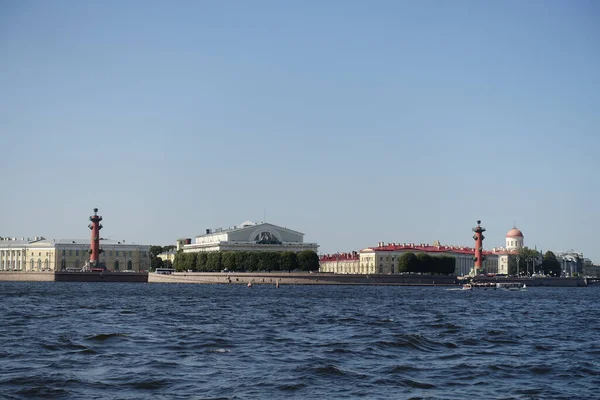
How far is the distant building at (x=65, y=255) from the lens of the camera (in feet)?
356

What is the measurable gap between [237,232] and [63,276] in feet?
85.6

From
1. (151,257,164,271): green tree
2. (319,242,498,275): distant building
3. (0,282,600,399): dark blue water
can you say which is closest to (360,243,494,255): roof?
(319,242,498,275): distant building

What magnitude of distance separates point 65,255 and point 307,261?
31541 millimetres

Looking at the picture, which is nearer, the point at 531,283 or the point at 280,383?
the point at 280,383

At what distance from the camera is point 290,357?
1905cm

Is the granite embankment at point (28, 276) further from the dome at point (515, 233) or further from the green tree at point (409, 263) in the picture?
the dome at point (515, 233)

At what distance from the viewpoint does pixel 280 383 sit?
1570 centimetres

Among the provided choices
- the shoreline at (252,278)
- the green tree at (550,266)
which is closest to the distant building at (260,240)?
the shoreline at (252,278)

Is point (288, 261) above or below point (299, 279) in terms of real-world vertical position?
above

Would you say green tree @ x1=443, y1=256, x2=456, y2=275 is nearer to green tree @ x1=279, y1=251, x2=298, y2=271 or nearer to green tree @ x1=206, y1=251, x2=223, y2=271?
green tree @ x1=279, y1=251, x2=298, y2=271

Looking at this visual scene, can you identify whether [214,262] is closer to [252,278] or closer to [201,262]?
[201,262]

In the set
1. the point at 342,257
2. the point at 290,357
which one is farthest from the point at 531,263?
the point at 290,357

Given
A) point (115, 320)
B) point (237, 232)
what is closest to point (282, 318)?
point (115, 320)

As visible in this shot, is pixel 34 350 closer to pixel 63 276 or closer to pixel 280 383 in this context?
pixel 280 383
